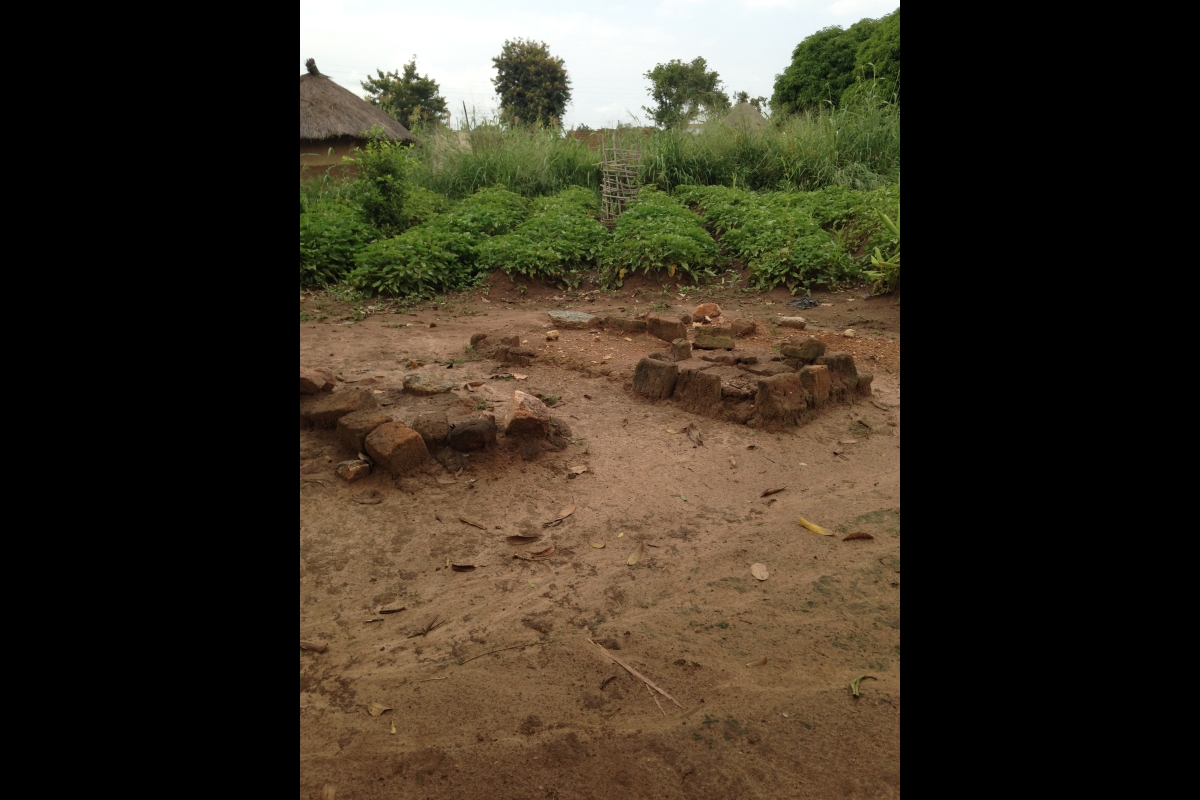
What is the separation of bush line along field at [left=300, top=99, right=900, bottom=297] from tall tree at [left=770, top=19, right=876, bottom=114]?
5125mm

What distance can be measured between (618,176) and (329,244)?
454cm

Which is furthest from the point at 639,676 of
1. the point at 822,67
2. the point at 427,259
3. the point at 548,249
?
the point at 822,67

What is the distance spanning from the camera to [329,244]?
8.34 m

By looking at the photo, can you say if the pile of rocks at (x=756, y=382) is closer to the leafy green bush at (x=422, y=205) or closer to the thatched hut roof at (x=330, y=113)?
the leafy green bush at (x=422, y=205)

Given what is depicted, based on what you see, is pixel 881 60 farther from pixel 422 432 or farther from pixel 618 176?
pixel 422 432

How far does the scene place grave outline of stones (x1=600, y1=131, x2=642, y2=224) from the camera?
34.0 ft

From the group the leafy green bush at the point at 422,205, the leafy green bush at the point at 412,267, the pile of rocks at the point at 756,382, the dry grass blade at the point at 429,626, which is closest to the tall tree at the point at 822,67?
the leafy green bush at the point at 422,205

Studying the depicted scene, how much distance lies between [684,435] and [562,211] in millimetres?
6241

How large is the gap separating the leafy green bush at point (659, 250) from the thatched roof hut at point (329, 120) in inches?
303

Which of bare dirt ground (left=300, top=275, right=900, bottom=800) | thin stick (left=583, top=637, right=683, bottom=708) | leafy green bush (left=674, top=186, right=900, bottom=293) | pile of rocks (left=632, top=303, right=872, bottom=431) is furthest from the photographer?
leafy green bush (left=674, top=186, right=900, bottom=293)

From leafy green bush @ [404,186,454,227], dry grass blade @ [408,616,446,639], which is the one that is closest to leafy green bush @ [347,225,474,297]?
leafy green bush @ [404,186,454,227]

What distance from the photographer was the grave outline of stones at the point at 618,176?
10.4 metres

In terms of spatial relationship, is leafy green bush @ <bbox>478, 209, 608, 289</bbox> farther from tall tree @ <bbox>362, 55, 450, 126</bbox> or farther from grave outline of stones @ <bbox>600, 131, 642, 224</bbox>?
tall tree @ <bbox>362, 55, 450, 126</bbox>
